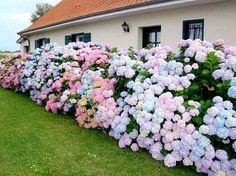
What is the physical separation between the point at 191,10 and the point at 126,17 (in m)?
3.18

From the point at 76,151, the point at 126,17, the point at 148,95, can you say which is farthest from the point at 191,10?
the point at 76,151

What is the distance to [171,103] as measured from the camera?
17.0ft

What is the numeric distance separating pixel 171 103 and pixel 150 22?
7.19 meters

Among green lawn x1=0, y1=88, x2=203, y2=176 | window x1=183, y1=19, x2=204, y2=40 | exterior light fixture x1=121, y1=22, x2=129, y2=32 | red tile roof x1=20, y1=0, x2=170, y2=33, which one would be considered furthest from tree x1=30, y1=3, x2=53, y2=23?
green lawn x1=0, y1=88, x2=203, y2=176

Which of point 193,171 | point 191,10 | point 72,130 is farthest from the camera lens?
point 191,10

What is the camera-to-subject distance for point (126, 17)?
1309cm

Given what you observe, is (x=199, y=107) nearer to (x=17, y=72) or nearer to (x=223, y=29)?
(x=223, y=29)

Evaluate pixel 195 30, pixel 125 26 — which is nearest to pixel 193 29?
pixel 195 30

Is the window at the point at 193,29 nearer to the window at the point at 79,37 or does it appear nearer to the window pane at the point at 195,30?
the window pane at the point at 195,30

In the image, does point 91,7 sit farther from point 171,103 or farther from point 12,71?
point 171,103

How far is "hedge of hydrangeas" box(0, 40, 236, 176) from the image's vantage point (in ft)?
15.5

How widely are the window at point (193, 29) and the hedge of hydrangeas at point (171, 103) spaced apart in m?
3.61

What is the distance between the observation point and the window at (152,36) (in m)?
12.2

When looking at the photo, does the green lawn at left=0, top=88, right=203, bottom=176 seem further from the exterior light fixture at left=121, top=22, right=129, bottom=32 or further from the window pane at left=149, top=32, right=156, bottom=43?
the exterior light fixture at left=121, top=22, right=129, bottom=32
